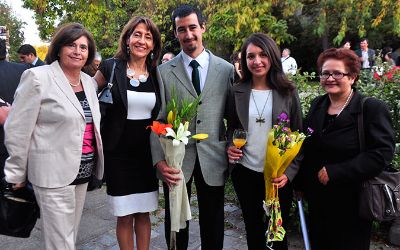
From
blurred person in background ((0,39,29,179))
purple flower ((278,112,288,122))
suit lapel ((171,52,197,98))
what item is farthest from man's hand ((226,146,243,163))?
blurred person in background ((0,39,29,179))

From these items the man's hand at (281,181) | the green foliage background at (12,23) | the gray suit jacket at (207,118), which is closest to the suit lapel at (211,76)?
the gray suit jacket at (207,118)

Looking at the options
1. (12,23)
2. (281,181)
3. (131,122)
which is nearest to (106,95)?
(131,122)

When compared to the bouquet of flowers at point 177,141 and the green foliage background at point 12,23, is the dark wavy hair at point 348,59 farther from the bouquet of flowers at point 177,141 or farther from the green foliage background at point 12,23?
the green foliage background at point 12,23

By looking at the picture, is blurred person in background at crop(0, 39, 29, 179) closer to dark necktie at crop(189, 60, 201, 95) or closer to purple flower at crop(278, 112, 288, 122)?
dark necktie at crop(189, 60, 201, 95)

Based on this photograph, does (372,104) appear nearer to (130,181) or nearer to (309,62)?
(130,181)

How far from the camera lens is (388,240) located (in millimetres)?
3664

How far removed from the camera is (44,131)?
2467 mm

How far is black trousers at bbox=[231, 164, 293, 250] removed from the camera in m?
2.85

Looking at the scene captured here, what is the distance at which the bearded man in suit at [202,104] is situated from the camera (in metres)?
2.92

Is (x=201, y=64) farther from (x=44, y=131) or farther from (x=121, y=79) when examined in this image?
(x=44, y=131)

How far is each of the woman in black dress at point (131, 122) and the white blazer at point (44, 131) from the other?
0.42m

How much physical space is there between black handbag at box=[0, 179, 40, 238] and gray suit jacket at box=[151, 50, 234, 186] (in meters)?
0.96

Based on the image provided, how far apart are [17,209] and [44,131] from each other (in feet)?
2.25

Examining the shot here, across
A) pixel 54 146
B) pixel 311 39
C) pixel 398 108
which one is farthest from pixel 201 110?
pixel 311 39
